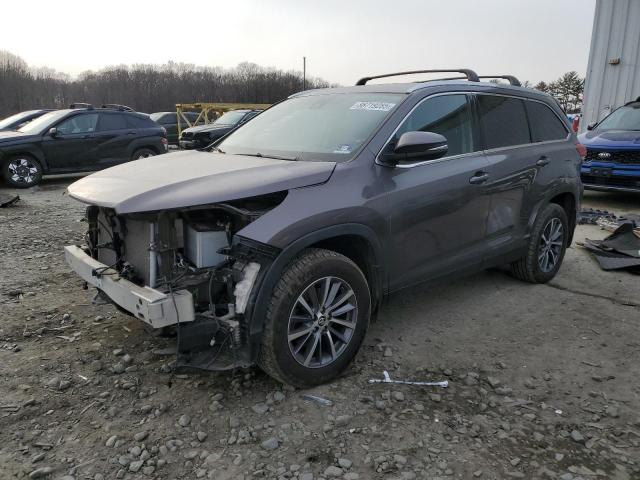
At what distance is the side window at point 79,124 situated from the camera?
10969 millimetres

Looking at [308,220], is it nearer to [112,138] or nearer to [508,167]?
[508,167]

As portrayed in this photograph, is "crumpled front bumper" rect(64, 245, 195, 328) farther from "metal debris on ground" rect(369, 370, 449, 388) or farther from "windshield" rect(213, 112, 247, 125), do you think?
"windshield" rect(213, 112, 247, 125)

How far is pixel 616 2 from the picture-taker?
10867 mm

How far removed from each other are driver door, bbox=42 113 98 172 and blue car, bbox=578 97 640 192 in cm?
983

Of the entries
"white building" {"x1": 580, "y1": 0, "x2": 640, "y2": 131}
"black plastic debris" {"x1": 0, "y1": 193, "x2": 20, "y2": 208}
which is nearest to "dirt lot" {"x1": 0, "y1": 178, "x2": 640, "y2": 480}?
"black plastic debris" {"x1": 0, "y1": 193, "x2": 20, "y2": 208}

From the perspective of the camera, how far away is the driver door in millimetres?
10766

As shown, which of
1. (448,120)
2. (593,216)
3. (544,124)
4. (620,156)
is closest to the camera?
(448,120)

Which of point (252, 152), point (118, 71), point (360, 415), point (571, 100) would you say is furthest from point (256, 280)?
point (118, 71)

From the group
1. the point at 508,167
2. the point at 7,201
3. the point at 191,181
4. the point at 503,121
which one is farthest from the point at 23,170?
the point at 508,167

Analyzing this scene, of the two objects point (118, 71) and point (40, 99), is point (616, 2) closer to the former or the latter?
point (40, 99)

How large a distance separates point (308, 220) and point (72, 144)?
9771 millimetres

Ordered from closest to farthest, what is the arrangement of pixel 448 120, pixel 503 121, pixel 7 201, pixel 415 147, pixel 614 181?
1. pixel 415 147
2. pixel 448 120
3. pixel 503 121
4. pixel 7 201
5. pixel 614 181

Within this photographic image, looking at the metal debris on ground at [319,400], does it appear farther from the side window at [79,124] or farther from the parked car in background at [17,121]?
the parked car in background at [17,121]

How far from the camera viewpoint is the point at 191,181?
2.91 metres
